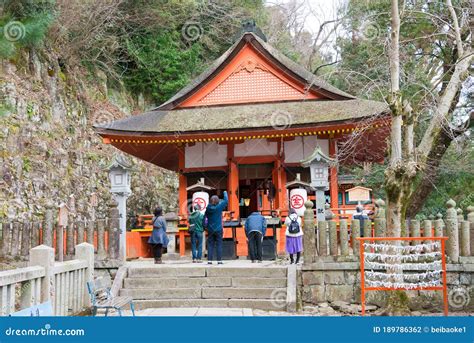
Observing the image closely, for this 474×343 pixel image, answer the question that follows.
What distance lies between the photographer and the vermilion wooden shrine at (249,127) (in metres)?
15.6

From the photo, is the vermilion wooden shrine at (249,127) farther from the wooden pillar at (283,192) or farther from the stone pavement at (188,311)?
the stone pavement at (188,311)

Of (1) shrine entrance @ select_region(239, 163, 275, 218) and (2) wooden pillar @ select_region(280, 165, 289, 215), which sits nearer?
(2) wooden pillar @ select_region(280, 165, 289, 215)

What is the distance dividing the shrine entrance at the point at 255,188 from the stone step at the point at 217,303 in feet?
27.4

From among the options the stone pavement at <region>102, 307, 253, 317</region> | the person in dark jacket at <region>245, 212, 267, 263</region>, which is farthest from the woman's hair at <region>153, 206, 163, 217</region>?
the stone pavement at <region>102, 307, 253, 317</region>

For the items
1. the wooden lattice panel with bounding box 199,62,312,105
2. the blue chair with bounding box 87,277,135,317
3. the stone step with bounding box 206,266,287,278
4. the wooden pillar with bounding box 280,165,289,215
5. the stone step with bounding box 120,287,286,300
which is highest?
the wooden lattice panel with bounding box 199,62,312,105

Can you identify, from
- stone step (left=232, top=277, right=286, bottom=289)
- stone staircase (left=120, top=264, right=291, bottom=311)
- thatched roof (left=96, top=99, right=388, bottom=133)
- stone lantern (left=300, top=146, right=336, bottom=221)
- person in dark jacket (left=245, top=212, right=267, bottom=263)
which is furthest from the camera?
thatched roof (left=96, top=99, right=388, bottom=133)

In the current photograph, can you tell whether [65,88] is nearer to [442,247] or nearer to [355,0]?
[355,0]

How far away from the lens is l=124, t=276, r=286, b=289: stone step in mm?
9859

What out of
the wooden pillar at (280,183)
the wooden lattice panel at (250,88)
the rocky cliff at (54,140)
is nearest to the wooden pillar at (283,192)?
the wooden pillar at (280,183)

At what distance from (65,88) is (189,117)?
6.83 metres

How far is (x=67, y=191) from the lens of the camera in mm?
18375

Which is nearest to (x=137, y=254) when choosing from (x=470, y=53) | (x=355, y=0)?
A: (x=470, y=53)

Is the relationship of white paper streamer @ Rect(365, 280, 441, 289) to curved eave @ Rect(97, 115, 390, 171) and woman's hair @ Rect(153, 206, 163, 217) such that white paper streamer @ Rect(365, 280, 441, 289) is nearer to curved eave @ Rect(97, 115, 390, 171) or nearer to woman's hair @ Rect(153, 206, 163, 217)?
woman's hair @ Rect(153, 206, 163, 217)

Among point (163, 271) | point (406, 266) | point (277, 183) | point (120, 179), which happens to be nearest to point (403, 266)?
point (406, 266)
